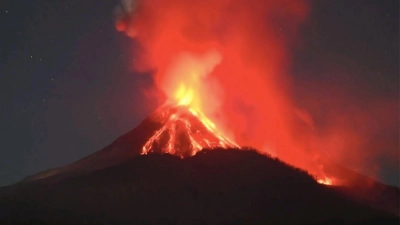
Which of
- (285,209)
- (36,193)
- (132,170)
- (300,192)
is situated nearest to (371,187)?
(300,192)

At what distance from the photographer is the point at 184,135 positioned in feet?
212

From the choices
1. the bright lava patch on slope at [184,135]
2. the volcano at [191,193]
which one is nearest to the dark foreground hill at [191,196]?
the volcano at [191,193]

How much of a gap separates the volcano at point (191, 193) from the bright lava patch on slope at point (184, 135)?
0.25m

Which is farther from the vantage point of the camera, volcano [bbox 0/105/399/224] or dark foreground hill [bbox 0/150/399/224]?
volcano [bbox 0/105/399/224]

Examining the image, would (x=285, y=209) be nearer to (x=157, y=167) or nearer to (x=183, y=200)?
(x=183, y=200)

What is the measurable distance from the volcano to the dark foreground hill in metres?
0.08

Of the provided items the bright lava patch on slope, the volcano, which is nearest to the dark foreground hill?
the volcano

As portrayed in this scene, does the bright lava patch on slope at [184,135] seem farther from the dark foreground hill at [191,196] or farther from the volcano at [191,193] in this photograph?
the dark foreground hill at [191,196]

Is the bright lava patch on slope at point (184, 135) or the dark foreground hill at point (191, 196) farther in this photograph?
the bright lava patch on slope at point (184, 135)

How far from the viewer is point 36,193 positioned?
49.5 meters

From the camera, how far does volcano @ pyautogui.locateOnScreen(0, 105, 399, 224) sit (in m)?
40.0

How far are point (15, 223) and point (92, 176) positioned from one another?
57.5 ft

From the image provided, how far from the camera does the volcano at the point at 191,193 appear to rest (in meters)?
40.0

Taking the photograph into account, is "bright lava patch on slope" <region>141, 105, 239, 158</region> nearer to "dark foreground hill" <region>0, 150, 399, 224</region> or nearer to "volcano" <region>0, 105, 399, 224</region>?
"volcano" <region>0, 105, 399, 224</region>
